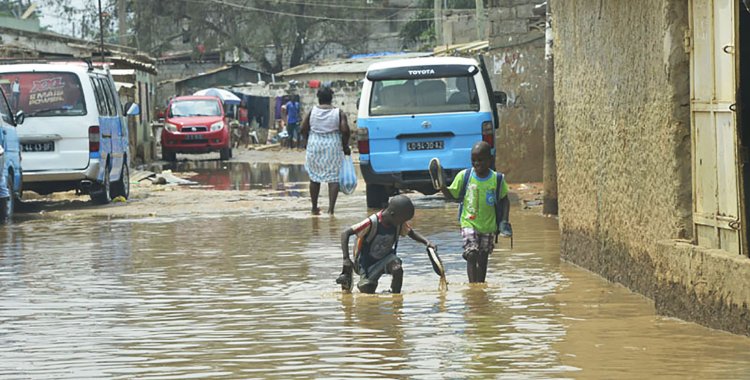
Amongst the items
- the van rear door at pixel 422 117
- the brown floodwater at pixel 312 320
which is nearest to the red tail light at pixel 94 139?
the van rear door at pixel 422 117

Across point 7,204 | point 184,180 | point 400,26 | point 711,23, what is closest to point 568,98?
point 711,23

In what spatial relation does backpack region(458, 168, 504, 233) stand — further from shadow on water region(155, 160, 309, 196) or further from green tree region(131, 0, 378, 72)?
green tree region(131, 0, 378, 72)

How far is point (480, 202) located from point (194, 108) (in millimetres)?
27911

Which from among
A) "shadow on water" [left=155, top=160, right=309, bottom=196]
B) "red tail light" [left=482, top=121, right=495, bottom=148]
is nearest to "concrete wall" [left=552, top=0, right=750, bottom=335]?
"red tail light" [left=482, top=121, right=495, bottom=148]

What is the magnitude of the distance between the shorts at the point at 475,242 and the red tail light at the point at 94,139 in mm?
9984

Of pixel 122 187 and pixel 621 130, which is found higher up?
pixel 621 130

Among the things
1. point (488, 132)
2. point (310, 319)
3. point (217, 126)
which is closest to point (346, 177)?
point (488, 132)

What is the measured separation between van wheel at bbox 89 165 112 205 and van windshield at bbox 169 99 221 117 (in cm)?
1657

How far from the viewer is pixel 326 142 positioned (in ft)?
60.7

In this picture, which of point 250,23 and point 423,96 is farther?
point 250,23

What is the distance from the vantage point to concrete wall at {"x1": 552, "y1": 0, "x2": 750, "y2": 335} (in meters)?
8.30

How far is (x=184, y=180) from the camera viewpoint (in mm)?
26844

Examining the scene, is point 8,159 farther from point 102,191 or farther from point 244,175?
point 244,175

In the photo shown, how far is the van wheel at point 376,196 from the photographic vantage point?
62.7 ft
